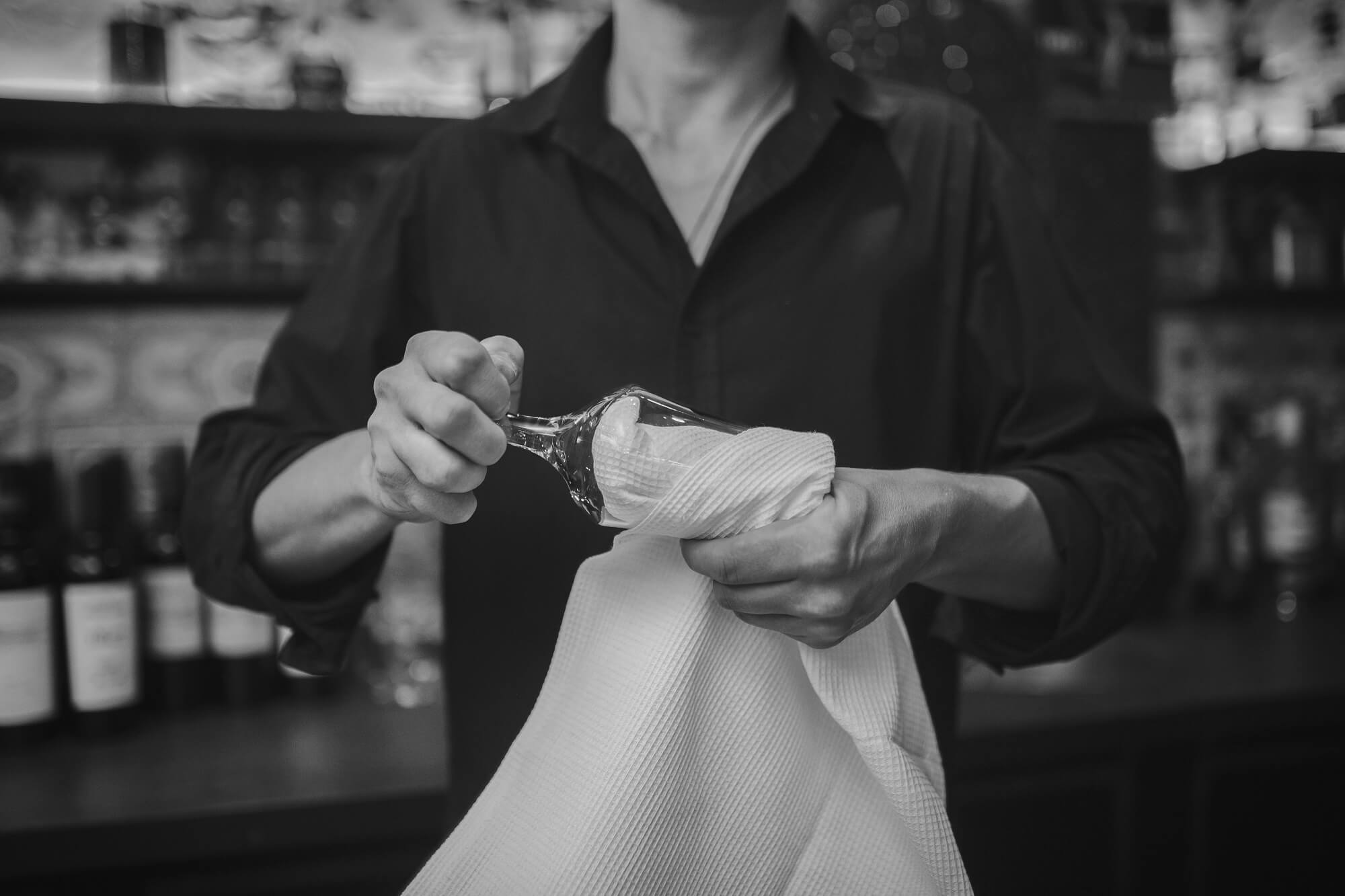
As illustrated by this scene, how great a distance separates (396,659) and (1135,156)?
1.54 m

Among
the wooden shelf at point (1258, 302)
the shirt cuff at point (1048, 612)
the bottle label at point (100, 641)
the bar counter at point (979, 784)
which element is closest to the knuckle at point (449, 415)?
the shirt cuff at point (1048, 612)

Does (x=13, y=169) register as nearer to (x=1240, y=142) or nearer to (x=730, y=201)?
(x=730, y=201)

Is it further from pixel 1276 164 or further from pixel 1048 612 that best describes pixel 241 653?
pixel 1276 164

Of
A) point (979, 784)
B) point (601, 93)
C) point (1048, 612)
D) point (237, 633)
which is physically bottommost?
point (979, 784)

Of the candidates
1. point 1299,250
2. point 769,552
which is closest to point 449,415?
point 769,552

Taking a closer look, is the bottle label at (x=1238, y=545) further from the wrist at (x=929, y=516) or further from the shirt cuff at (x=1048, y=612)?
the wrist at (x=929, y=516)

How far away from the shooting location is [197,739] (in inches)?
54.8

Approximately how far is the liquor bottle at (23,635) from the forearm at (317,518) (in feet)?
2.19

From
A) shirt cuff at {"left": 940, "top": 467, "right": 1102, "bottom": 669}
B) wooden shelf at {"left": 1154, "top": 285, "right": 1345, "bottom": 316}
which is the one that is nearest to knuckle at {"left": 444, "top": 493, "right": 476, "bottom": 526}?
shirt cuff at {"left": 940, "top": 467, "right": 1102, "bottom": 669}

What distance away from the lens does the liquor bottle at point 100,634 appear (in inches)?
51.8

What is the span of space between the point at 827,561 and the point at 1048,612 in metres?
0.33

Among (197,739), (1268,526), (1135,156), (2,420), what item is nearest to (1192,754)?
(1268,526)

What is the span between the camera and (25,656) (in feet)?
4.20

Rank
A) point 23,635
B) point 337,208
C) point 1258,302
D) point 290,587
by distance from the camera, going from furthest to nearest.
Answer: point 1258,302, point 337,208, point 23,635, point 290,587
